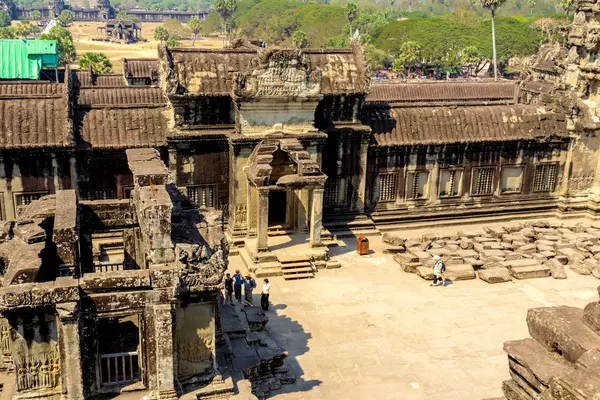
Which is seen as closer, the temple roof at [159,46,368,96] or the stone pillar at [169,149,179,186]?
the temple roof at [159,46,368,96]

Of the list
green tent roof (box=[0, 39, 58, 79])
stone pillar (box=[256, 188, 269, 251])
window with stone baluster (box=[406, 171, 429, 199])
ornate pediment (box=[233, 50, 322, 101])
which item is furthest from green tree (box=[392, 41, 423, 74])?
stone pillar (box=[256, 188, 269, 251])

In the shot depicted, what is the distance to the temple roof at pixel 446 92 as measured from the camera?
52.2 meters

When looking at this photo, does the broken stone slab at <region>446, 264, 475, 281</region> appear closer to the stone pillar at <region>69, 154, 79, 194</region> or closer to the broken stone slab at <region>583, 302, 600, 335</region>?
the stone pillar at <region>69, 154, 79, 194</region>

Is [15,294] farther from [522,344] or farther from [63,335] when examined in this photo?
[522,344]

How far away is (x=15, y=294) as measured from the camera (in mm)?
12422

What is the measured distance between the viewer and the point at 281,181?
26141mm

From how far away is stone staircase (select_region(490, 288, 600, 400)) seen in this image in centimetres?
707

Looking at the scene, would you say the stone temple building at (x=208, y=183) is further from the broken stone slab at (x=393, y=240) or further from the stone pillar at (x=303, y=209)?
the broken stone slab at (x=393, y=240)

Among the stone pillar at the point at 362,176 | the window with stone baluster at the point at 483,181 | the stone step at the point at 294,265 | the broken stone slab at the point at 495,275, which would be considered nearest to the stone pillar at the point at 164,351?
the stone step at the point at 294,265

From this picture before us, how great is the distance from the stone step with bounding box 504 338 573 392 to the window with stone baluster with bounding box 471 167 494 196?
23626mm

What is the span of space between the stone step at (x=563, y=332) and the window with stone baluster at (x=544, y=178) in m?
25.6

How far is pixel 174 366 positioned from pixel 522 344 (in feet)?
25.7

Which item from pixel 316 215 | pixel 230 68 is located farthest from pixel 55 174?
pixel 316 215

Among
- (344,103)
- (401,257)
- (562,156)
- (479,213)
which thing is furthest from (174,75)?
(562,156)
